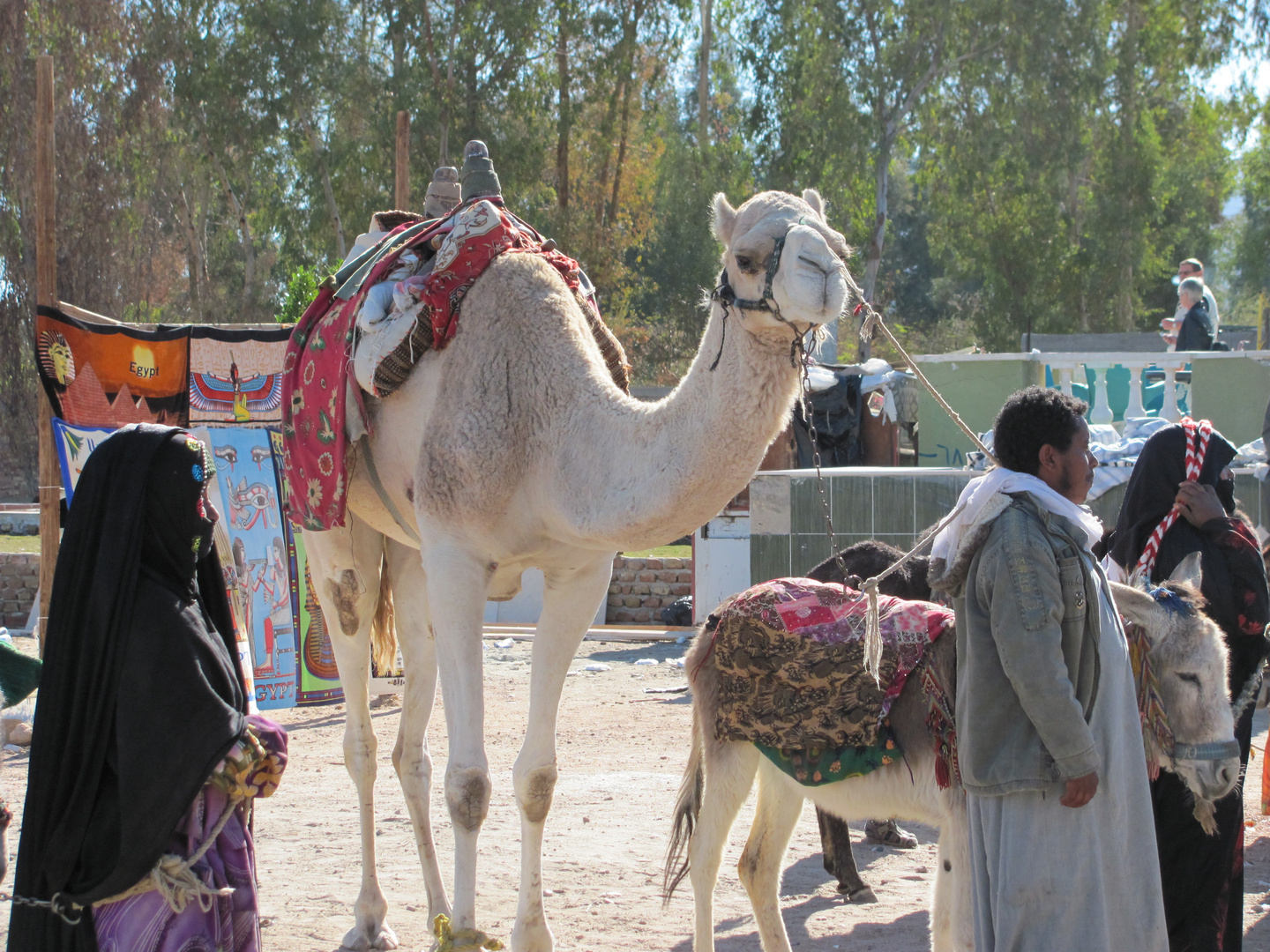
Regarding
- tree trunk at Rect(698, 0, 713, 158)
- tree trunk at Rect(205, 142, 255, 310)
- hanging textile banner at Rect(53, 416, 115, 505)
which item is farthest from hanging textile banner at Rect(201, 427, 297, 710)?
tree trunk at Rect(698, 0, 713, 158)

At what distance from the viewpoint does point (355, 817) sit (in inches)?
270

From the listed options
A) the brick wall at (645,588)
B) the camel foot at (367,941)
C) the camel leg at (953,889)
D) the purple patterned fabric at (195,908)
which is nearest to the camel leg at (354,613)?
the camel foot at (367,941)

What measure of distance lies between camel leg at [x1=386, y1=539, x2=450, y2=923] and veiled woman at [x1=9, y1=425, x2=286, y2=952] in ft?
6.85

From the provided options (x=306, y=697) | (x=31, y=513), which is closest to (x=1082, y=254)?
(x=31, y=513)

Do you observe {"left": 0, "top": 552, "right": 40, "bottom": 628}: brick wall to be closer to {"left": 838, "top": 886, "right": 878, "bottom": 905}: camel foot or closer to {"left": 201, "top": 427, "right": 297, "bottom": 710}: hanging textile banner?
{"left": 201, "top": 427, "right": 297, "bottom": 710}: hanging textile banner

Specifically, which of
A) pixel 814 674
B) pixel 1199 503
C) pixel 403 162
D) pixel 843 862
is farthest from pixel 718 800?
pixel 403 162

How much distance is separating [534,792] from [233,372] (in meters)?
5.43

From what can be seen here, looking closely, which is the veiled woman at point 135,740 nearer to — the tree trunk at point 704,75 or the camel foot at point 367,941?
the camel foot at point 367,941

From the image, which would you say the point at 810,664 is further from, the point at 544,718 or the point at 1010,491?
the point at 1010,491

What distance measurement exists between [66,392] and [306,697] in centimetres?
269

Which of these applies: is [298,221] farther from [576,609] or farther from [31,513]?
[576,609]

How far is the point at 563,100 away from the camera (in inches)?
1192

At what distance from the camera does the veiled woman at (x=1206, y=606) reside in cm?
430

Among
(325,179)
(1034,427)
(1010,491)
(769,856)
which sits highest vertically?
(325,179)
